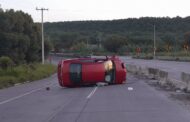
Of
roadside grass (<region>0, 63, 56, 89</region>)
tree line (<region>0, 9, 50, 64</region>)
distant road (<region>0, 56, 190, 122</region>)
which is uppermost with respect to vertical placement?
tree line (<region>0, 9, 50, 64</region>)

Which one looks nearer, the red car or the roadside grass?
the red car

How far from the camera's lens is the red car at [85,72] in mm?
36938

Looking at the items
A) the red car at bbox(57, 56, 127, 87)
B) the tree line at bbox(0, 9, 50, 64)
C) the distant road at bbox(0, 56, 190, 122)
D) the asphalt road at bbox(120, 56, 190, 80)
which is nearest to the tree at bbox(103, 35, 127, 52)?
the asphalt road at bbox(120, 56, 190, 80)

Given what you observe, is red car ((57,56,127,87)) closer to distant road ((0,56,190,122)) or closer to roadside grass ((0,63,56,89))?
roadside grass ((0,63,56,89))

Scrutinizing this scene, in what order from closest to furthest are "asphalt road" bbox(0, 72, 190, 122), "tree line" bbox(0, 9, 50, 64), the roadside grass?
"asphalt road" bbox(0, 72, 190, 122) < the roadside grass < "tree line" bbox(0, 9, 50, 64)

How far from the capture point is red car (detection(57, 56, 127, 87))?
36.9 m

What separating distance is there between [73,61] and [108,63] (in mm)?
2385

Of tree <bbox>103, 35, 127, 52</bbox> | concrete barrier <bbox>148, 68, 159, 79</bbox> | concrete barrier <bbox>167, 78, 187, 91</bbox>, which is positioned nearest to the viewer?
concrete barrier <bbox>167, 78, 187, 91</bbox>

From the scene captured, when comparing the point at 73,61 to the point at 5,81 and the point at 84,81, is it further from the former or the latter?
the point at 5,81

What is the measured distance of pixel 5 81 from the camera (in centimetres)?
4416

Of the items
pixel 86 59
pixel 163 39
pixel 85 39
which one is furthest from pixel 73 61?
pixel 85 39

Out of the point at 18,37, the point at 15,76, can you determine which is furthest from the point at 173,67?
the point at 15,76

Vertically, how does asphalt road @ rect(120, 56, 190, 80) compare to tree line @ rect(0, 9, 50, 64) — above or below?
below

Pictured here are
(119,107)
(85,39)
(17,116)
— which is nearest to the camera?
(17,116)
